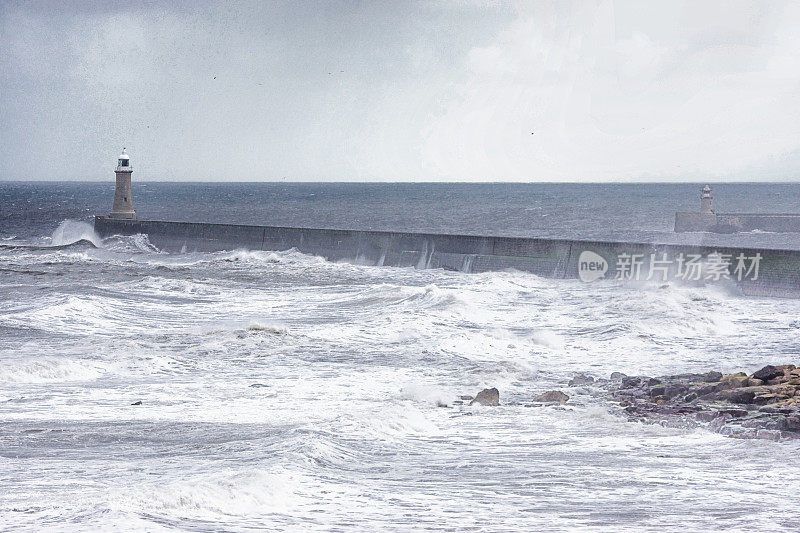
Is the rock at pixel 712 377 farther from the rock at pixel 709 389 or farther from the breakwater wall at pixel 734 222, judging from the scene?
the breakwater wall at pixel 734 222

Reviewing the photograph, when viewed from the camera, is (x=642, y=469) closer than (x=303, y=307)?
Yes

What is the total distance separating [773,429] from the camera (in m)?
8.62

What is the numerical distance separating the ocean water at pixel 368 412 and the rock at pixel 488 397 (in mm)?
208

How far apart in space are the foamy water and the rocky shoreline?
0.26 meters

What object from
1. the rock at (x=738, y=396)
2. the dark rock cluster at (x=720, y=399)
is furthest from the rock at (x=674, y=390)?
the rock at (x=738, y=396)

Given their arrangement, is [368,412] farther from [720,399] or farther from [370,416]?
[720,399]

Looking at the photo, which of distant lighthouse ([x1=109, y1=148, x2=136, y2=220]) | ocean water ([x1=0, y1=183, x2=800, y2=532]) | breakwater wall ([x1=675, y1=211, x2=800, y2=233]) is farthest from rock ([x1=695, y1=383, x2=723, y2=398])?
breakwater wall ([x1=675, y1=211, x2=800, y2=233])

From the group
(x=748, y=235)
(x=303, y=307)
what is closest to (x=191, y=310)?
(x=303, y=307)

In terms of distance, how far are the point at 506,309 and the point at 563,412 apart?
890cm

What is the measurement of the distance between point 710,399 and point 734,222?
43.0 meters

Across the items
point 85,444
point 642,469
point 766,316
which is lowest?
point 85,444

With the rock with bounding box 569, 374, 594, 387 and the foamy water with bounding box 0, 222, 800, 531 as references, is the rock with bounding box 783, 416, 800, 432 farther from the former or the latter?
the rock with bounding box 569, 374, 594, 387

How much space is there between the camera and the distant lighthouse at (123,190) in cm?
3806

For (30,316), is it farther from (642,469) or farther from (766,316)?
(766,316)
